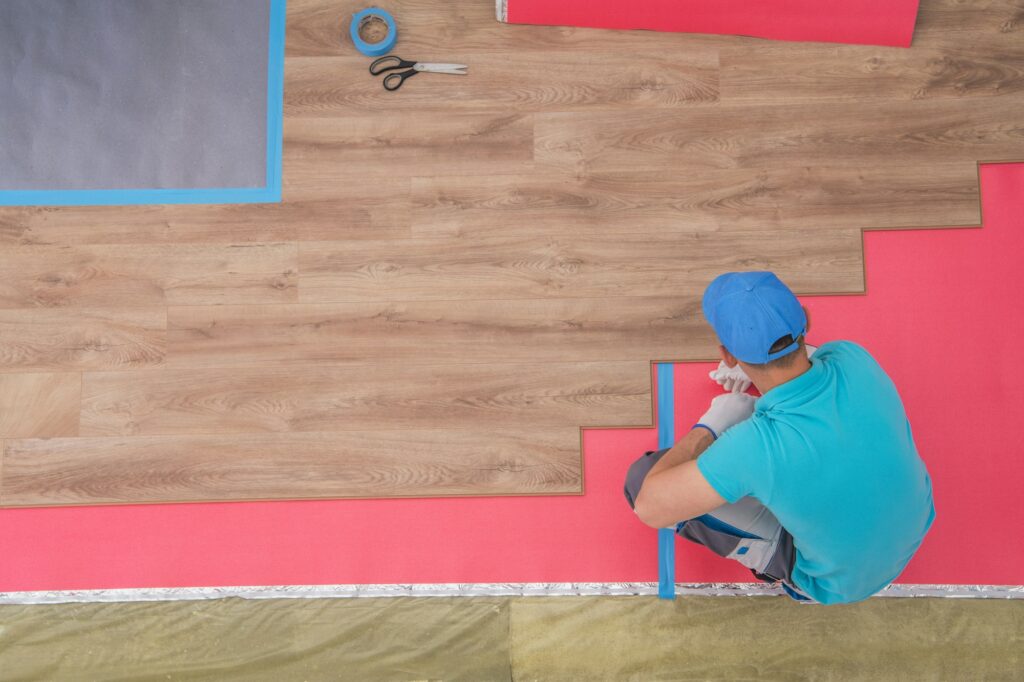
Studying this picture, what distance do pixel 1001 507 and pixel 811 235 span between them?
0.89 m

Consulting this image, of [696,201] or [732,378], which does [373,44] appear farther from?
[732,378]

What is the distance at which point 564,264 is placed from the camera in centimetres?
205

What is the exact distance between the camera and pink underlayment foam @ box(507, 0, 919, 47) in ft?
6.75

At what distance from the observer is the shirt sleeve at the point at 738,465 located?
1.33m

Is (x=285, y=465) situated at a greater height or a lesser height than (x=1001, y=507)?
greater

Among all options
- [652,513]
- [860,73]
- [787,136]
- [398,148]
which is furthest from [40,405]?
[860,73]

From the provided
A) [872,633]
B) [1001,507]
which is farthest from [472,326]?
[1001,507]

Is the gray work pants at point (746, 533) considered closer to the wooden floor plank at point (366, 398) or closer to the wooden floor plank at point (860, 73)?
the wooden floor plank at point (366, 398)

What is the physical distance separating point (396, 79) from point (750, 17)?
1.05 meters

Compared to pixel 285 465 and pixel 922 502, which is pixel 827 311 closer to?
pixel 922 502

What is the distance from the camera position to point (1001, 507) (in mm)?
1946

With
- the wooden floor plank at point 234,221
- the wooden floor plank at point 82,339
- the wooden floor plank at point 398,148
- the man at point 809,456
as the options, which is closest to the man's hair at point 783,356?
the man at point 809,456

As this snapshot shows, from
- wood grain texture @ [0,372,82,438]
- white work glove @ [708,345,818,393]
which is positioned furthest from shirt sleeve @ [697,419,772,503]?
wood grain texture @ [0,372,82,438]

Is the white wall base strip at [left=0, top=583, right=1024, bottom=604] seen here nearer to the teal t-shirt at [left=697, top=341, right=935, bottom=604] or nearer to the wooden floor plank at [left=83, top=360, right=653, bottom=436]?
the wooden floor plank at [left=83, top=360, right=653, bottom=436]
